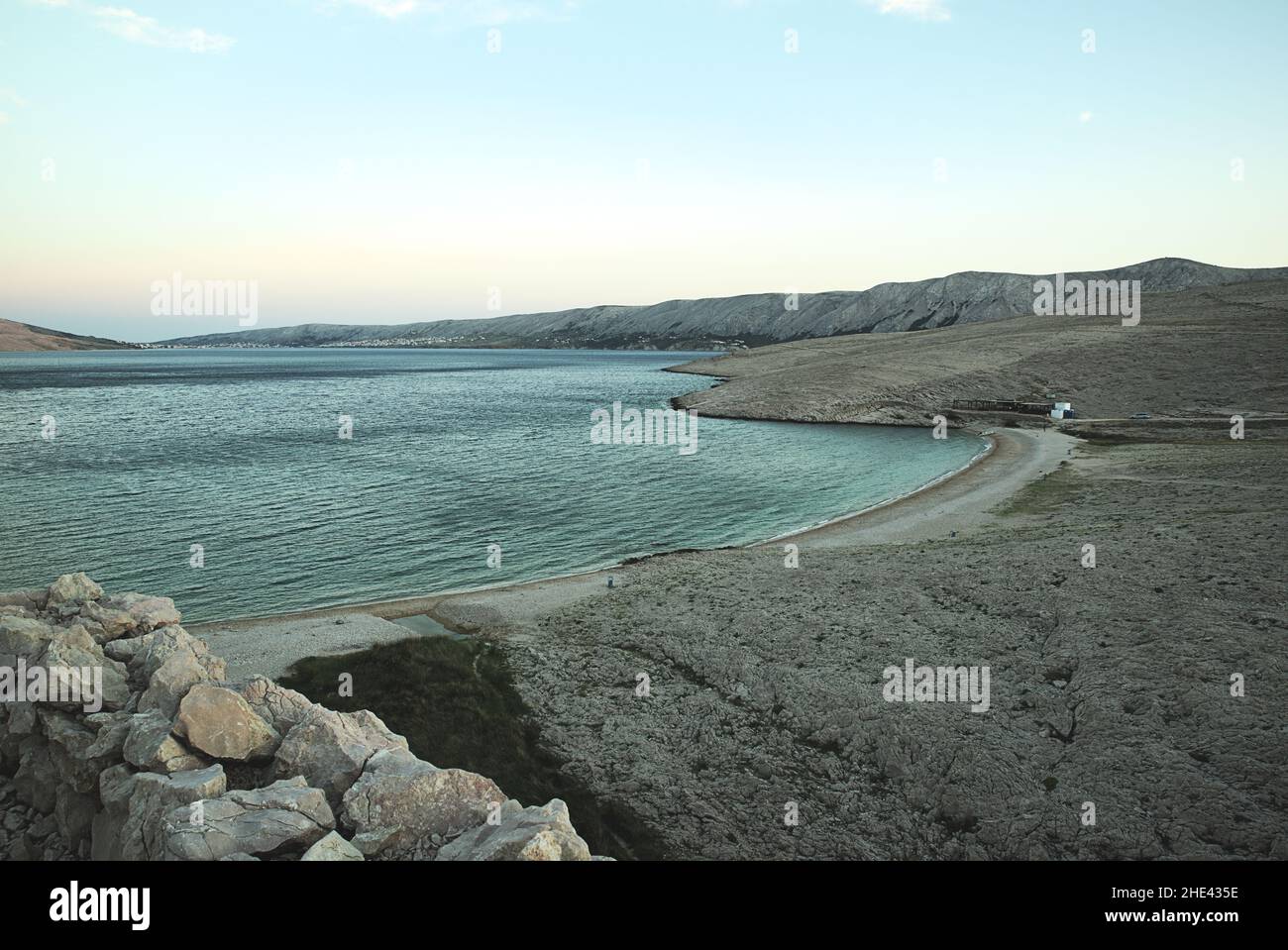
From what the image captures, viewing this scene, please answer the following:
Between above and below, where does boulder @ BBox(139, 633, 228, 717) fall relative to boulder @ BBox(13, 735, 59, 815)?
above

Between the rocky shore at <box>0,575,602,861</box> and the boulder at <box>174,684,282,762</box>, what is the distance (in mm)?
21

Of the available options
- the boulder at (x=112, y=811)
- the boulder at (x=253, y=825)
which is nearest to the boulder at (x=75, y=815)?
the boulder at (x=112, y=811)

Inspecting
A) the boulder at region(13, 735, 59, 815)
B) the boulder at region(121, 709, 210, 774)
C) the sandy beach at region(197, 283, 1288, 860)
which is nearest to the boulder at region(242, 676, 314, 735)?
the boulder at region(121, 709, 210, 774)

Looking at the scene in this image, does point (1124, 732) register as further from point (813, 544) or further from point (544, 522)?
point (544, 522)

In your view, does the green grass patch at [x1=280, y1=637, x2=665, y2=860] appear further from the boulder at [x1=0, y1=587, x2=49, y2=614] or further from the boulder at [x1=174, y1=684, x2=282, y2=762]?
the boulder at [x1=0, y1=587, x2=49, y2=614]

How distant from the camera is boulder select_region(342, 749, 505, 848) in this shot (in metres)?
10.7

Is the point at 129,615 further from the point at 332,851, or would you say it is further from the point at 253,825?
the point at 332,851

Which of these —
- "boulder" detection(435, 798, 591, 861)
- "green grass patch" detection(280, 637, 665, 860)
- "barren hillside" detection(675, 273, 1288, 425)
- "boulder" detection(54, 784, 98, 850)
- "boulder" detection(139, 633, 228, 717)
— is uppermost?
"barren hillside" detection(675, 273, 1288, 425)

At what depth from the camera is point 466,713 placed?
1992 cm

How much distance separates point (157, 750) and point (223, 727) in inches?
37.5

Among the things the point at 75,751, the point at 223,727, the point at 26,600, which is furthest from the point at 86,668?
the point at 26,600

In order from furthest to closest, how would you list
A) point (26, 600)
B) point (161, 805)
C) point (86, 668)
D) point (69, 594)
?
point (26, 600), point (69, 594), point (86, 668), point (161, 805)

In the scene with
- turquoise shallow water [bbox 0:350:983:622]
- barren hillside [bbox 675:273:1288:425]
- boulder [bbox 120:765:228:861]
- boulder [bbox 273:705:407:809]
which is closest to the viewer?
boulder [bbox 120:765:228:861]
